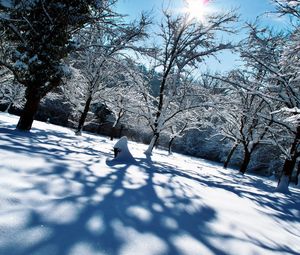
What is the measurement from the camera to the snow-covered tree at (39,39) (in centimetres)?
850

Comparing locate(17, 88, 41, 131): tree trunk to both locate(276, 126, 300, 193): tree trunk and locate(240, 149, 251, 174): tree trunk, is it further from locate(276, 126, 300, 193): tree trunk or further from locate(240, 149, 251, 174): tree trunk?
locate(240, 149, 251, 174): tree trunk

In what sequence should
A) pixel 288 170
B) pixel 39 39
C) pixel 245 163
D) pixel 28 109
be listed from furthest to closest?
pixel 245 163
pixel 288 170
pixel 28 109
pixel 39 39

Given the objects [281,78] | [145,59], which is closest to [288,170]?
[281,78]

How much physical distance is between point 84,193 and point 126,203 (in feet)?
1.81

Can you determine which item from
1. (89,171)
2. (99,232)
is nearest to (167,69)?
(89,171)

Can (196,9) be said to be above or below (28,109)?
above

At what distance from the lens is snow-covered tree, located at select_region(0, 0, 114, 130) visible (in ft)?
27.9

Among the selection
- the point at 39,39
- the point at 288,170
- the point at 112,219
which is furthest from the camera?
the point at 288,170

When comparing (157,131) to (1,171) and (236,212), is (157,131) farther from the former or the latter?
(1,171)

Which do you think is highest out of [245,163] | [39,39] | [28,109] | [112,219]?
[39,39]

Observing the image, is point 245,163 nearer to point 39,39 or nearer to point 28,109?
point 28,109

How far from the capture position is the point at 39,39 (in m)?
8.70

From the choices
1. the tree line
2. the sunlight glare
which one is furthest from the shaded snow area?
the sunlight glare

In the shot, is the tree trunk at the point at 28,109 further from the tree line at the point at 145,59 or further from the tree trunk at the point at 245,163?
the tree trunk at the point at 245,163
